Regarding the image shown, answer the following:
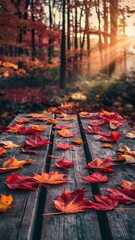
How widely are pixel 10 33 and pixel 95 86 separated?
398 centimetres

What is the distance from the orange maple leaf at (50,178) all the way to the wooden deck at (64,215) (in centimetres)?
3

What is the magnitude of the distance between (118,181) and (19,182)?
0.49 meters

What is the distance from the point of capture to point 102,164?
5.26 feet

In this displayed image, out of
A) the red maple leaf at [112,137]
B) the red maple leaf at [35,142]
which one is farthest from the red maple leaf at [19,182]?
the red maple leaf at [112,137]

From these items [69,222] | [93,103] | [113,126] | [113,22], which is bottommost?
[93,103]

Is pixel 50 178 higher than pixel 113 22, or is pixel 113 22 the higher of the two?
pixel 113 22

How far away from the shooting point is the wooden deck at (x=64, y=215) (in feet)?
3.21

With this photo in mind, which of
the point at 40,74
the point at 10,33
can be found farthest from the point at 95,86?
the point at 40,74

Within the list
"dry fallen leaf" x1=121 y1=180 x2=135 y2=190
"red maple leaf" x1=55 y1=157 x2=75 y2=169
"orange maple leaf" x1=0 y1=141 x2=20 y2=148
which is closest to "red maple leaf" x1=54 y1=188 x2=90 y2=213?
"dry fallen leaf" x1=121 y1=180 x2=135 y2=190

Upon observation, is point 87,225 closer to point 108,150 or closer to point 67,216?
point 67,216

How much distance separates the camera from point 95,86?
436 inches

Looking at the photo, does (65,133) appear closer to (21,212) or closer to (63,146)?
(63,146)

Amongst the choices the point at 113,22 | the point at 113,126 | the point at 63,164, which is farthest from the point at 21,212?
the point at 113,22

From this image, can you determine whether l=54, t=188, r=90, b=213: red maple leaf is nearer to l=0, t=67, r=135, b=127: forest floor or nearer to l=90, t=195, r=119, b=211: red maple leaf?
l=90, t=195, r=119, b=211: red maple leaf
